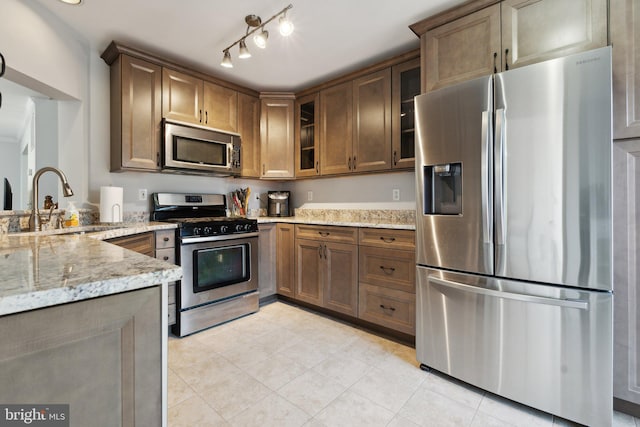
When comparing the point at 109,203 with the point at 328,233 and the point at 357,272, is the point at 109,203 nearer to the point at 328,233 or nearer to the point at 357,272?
the point at 328,233

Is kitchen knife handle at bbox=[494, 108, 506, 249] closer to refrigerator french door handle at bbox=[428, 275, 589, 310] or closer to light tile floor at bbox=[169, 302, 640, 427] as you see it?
refrigerator french door handle at bbox=[428, 275, 589, 310]

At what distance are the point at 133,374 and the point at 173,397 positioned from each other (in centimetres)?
125

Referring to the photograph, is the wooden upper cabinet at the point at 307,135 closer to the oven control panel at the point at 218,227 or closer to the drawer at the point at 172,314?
the oven control panel at the point at 218,227

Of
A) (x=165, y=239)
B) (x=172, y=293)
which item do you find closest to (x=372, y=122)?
(x=165, y=239)

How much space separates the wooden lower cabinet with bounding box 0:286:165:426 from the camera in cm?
54

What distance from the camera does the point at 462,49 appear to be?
1.88 m

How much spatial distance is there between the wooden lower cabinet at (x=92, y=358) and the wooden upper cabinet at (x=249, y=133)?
2.61 meters

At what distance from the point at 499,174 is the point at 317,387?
62.4 inches

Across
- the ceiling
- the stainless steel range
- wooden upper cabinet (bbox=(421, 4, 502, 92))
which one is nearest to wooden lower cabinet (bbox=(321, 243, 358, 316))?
the stainless steel range

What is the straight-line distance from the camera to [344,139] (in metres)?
2.93

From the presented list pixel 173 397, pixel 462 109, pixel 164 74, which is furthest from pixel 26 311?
pixel 164 74

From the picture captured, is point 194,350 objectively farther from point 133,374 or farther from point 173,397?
point 133,374

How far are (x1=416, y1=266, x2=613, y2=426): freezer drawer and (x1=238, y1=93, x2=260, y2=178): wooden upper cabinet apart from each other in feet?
7.19

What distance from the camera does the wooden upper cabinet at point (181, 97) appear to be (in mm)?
2578
